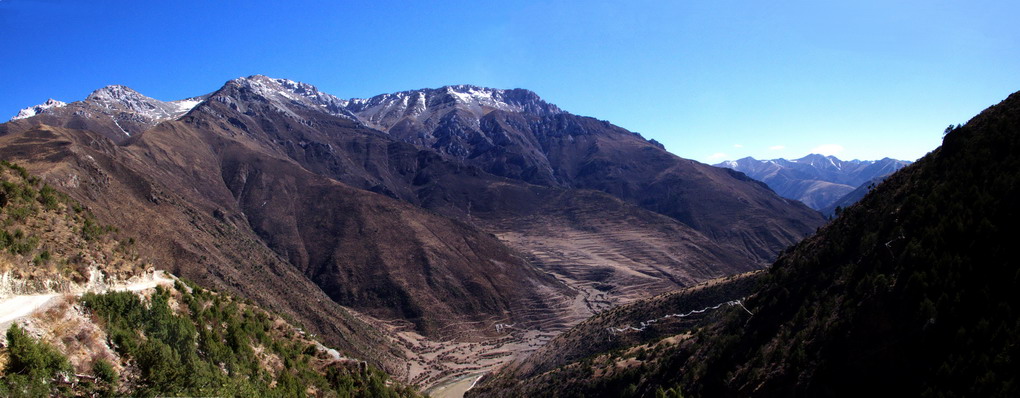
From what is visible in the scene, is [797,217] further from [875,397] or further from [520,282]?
[875,397]

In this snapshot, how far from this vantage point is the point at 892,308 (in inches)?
936

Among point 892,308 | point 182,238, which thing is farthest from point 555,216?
point 892,308

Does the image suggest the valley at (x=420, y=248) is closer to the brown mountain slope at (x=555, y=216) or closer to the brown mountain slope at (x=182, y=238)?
the brown mountain slope at (x=182, y=238)

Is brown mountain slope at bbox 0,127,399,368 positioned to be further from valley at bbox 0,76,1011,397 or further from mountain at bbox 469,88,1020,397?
mountain at bbox 469,88,1020,397

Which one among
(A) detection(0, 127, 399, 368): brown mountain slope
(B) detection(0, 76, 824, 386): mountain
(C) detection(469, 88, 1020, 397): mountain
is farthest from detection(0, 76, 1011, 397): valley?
(C) detection(469, 88, 1020, 397): mountain

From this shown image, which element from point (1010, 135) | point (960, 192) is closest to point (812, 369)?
point (960, 192)

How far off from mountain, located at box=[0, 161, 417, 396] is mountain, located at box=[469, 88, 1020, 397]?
790 inches

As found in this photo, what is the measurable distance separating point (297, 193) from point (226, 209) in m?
18.3

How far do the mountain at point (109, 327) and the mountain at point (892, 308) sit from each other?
20054mm

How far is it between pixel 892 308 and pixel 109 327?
32110mm

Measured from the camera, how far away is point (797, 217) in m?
184

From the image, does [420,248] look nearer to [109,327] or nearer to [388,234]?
[388,234]

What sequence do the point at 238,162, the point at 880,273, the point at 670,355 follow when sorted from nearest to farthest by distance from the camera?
the point at 880,273, the point at 670,355, the point at 238,162

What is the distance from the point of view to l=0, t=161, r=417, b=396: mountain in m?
14.0
